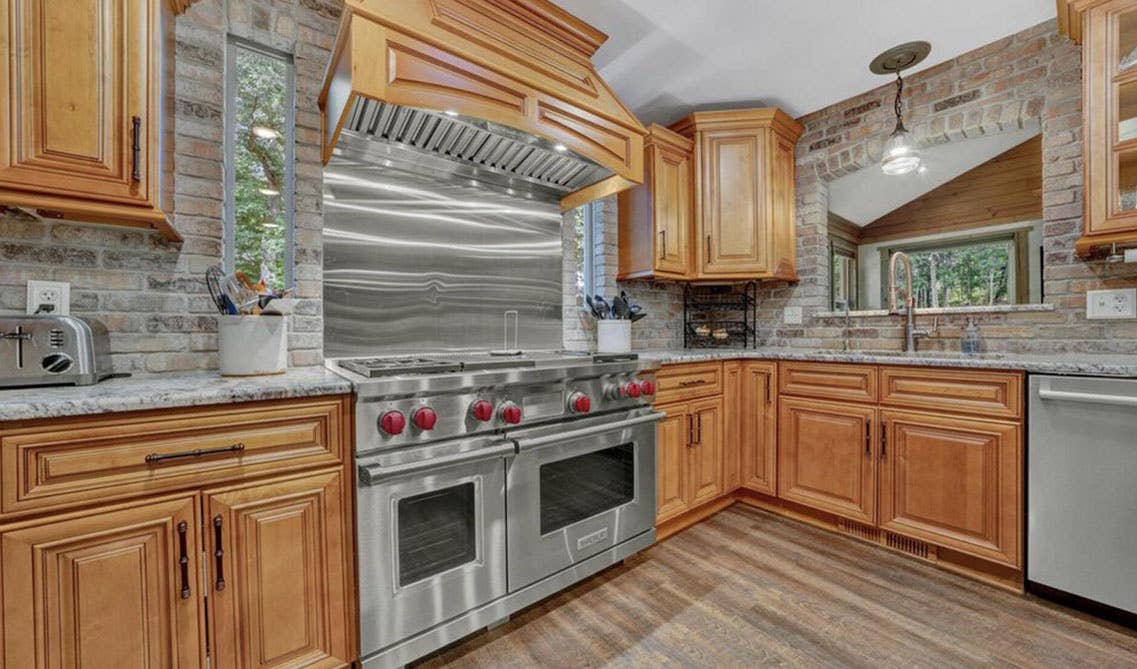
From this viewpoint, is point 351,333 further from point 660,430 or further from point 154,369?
point 660,430

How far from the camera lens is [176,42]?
162 cm

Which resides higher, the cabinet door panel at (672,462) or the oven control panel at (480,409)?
the oven control panel at (480,409)

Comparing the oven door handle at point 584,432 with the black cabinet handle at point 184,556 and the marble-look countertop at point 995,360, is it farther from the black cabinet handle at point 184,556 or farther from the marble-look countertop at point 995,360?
the black cabinet handle at point 184,556

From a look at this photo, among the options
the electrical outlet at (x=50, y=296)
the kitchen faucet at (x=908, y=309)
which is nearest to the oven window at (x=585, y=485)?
the electrical outlet at (x=50, y=296)

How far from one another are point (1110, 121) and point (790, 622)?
229 cm

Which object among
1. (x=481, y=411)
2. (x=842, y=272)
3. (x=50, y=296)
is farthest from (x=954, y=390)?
(x=50, y=296)

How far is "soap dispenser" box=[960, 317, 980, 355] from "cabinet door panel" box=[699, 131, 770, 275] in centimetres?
104

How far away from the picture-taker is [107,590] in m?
1.04

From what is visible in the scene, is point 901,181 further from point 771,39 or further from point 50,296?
point 50,296

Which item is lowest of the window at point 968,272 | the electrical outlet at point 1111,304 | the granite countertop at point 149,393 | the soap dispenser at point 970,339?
the granite countertop at point 149,393

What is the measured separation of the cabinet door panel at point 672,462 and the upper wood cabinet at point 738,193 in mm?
1081

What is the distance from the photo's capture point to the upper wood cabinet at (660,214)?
2.79 m

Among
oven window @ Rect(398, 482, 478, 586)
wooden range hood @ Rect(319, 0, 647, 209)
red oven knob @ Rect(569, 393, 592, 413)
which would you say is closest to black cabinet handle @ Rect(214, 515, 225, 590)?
oven window @ Rect(398, 482, 478, 586)

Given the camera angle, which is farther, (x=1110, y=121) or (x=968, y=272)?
(x=968, y=272)
